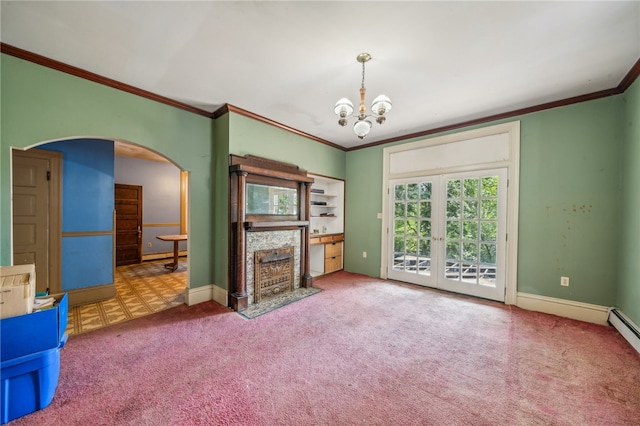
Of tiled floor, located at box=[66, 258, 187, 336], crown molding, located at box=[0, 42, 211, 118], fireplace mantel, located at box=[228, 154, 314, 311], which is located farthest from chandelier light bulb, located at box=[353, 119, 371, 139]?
tiled floor, located at box=[66, 258, 187, 336]

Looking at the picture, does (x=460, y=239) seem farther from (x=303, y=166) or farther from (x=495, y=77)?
(x=303, y=166)

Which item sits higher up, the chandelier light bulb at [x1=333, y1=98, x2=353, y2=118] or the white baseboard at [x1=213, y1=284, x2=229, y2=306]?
the chandelier light bulb at [x1=333, y1=98, x2=353, y2=118]

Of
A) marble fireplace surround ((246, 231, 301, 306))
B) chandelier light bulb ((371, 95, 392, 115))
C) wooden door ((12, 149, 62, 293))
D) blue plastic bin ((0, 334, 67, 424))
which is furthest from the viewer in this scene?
marble fireplace surround ((246, 231, 301, 306))

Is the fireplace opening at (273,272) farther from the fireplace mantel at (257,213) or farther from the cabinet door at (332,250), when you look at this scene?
the cabinet door at (332,250)

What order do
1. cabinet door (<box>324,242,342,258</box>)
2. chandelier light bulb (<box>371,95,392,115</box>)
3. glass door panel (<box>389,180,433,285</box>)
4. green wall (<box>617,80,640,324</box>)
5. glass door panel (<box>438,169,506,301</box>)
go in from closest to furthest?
chandelier light bulb (<box>371,95,392,115</box>) < green wall (<box>617,80,640,324</box>) < glass door panel (<box>438,169,506,301</box>) < glass door panel (<box>389,180,433,285</box>) < cabinet door (<box>324,242,342,258</box>)

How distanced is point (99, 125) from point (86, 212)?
148 cm

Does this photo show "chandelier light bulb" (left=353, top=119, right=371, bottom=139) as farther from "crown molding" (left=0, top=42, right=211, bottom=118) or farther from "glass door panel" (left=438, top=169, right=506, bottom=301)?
"crown molding" (left=0, top=42, right=211, bottom=118)

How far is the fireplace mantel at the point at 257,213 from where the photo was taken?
3225 millimetres

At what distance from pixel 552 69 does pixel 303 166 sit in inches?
129

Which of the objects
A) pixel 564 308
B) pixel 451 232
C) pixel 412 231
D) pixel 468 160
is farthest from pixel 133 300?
pixel 564 308

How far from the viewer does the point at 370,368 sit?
2035 mm

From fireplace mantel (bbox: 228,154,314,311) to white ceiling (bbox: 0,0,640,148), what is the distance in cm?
91

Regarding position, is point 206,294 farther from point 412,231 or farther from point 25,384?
point 412,231

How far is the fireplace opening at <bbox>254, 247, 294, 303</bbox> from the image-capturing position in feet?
11.3
